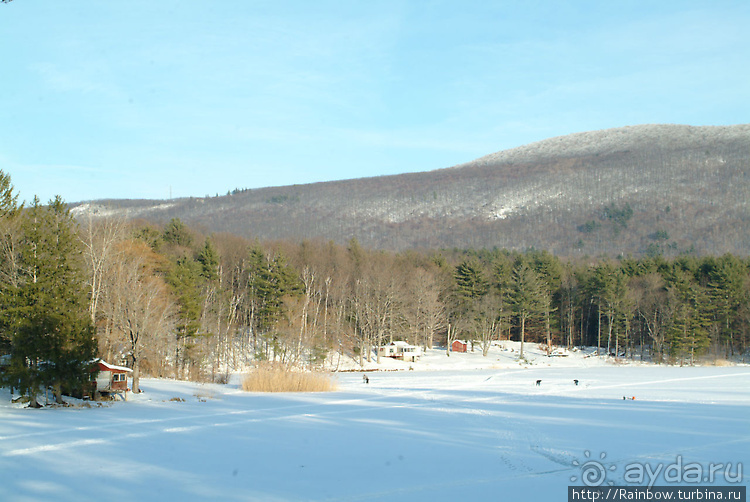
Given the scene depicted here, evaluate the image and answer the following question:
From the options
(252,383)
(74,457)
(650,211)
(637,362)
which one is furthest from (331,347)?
(650,211)

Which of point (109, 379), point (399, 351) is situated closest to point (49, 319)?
point (109, 379)

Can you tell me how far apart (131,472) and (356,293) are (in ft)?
186

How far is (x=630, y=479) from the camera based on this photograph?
12859mm

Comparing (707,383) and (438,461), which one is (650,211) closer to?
(707,383)

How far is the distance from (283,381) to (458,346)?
1777 inches

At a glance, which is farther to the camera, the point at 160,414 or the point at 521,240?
the point at 521,240

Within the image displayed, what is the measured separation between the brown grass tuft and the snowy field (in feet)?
9.75

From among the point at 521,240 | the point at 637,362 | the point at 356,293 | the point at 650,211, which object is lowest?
the point at 637,362

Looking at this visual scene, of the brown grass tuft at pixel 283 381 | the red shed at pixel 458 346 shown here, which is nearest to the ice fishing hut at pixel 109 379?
the brown grass tuft at pixel 283 381

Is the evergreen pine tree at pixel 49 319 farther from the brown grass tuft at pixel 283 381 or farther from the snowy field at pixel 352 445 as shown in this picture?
the brown grass tuft at pixel 283 381

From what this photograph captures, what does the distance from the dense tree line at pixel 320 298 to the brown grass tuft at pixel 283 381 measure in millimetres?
6507

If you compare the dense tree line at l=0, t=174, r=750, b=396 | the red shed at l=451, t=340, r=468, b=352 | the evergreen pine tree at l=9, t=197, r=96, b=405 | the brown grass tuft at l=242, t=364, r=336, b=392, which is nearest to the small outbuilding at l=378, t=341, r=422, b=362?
the dense tree line at l=0, t=174, r=750, b=396

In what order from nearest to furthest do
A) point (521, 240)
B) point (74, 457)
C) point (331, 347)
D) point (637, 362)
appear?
point (74, 457) → point (331, 347) → point (637, 362) → point (521, 240)

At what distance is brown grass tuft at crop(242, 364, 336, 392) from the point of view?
3334cm
